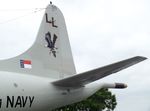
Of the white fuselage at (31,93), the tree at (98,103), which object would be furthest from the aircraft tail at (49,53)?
the tree at (98,103)

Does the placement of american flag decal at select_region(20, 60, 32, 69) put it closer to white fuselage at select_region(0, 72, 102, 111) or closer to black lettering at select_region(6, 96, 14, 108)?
white fuselage at select_region(0, 72, 102, 111)

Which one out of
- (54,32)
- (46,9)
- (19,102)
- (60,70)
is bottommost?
(19,102)

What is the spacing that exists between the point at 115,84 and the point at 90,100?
94.4 ft

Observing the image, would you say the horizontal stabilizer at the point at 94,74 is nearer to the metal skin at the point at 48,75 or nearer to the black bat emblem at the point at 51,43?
the metal skin at the point at 48,75

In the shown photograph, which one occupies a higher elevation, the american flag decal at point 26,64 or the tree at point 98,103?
the american flag decal at point 26,64

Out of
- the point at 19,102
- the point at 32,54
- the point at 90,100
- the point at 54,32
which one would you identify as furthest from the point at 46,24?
the point at 90,100

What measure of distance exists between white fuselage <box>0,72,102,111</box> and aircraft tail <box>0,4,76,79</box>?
568mm

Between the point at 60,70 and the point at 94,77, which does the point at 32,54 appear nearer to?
the point at 60,70

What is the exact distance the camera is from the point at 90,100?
143 ft

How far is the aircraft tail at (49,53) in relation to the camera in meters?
13.6

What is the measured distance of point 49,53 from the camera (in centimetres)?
1485

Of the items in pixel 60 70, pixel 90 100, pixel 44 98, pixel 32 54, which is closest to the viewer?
pixel 44 98

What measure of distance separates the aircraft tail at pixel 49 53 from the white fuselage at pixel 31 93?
1.86ft

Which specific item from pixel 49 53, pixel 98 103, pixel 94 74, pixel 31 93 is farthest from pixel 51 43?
pixel 98 103
